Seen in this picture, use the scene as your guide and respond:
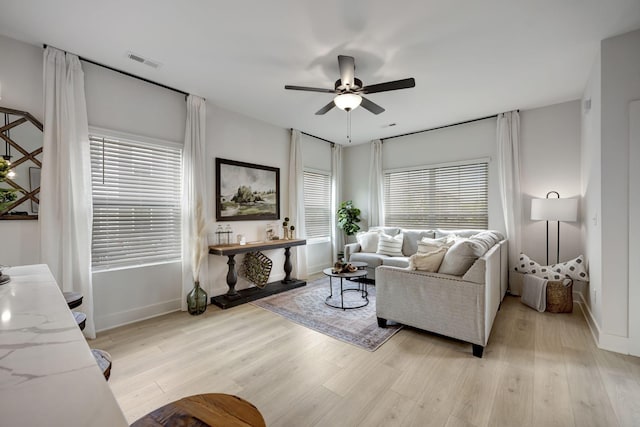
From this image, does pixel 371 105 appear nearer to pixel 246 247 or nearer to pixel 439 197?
pixel 246 247

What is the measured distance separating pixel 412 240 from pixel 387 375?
3.07 meters

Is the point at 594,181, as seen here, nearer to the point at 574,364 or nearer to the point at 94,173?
the point at 574,364

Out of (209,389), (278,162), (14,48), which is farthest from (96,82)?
(209,389)

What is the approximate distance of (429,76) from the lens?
3188 millimetres

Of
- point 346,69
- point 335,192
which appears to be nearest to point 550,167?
point 346,69

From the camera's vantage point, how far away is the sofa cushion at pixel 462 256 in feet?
8.39

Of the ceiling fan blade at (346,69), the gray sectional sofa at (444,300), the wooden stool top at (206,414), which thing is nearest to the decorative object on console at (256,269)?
the gray sectional sofa at (444,300)

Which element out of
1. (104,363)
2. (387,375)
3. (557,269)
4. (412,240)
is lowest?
(387,375)

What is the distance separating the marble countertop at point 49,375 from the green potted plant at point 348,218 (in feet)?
16.7

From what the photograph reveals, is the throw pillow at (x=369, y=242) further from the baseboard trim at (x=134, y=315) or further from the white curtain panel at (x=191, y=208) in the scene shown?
the baseboard trim at (x=134, y=315)

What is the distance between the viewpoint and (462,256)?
2570 mm

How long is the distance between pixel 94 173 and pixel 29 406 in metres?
3.29

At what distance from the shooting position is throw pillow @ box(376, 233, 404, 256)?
4.82 meters

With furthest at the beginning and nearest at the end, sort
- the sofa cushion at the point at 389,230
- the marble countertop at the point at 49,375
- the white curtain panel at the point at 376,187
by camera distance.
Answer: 1. the white curtain panel at the point at 376,187
2. the sofa cushion at the point at 389,230
3. the marble countertop at the point at 49,375
